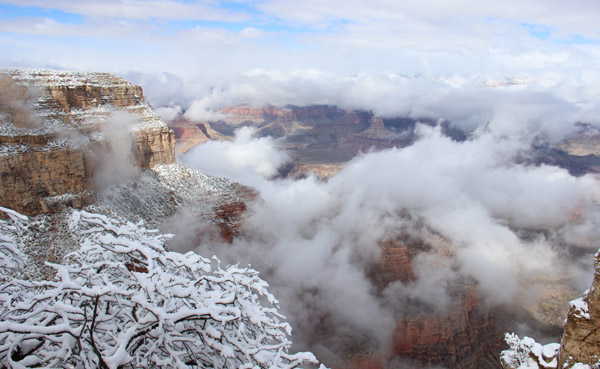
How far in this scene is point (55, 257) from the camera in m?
21.1

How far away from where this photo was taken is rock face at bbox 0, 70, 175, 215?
922 inches

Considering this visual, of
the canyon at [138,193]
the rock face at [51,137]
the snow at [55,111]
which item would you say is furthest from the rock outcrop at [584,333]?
the snow at [55,111]

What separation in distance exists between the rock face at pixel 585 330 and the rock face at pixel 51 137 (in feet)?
91.2

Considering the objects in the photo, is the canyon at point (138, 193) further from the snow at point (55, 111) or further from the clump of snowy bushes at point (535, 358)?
the clump of snowy bushes at point (535, 358)

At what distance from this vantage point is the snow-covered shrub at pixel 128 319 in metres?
3.86

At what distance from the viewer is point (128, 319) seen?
461cm

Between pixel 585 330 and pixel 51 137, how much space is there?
96.0ft

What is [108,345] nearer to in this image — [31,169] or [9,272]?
[9,272]

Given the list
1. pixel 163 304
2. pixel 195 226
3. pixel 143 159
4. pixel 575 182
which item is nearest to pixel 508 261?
pixel 195 226

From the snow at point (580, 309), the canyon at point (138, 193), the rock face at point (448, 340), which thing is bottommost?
the rock face at point (448, 340)

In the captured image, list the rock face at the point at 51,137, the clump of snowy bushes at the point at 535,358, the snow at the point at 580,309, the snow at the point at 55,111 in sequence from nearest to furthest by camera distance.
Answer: the snow at the point at 580,309
the clump of snowy bushes at the point at 535,358
the rock face at the point at 51,137
the snow at the point at 55,111

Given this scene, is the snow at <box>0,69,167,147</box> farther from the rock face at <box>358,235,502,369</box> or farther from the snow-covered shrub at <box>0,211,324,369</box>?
the rock face at <box>358,235,502,369</box>

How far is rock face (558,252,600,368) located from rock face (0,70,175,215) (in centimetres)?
2780

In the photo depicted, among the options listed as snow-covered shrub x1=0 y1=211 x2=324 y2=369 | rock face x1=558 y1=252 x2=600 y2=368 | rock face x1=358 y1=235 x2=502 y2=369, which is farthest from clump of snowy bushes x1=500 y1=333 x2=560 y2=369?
rock face x1=358 y1=235 x2=502 y2=369
